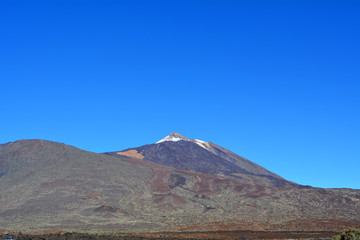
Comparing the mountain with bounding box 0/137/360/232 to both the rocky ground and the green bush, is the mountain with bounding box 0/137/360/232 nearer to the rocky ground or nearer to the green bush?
the rocky ground

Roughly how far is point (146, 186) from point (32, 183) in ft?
107

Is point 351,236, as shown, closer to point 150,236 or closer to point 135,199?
point 150,236

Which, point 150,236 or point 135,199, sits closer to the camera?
point 150,236

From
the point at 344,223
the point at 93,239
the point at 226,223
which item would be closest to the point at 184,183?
the point at 226,223

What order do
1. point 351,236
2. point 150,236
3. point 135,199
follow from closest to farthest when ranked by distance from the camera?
point 351,236 < point 150,236 < point 135,199

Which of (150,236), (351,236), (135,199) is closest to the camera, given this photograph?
(351,236)

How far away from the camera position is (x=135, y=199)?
403 feet

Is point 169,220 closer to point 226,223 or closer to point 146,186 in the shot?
point 226,223

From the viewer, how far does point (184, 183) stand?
144250 mm

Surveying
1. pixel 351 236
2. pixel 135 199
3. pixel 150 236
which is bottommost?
pixel 150 236

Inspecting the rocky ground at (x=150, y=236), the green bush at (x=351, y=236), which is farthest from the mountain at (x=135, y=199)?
the green bush at (x=351, y=236)

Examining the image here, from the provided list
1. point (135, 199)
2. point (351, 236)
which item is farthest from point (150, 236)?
point (135, 199)

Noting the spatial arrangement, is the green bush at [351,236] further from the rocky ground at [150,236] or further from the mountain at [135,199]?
the mountain at [135,199]

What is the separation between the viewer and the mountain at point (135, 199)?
94025 millimetres
